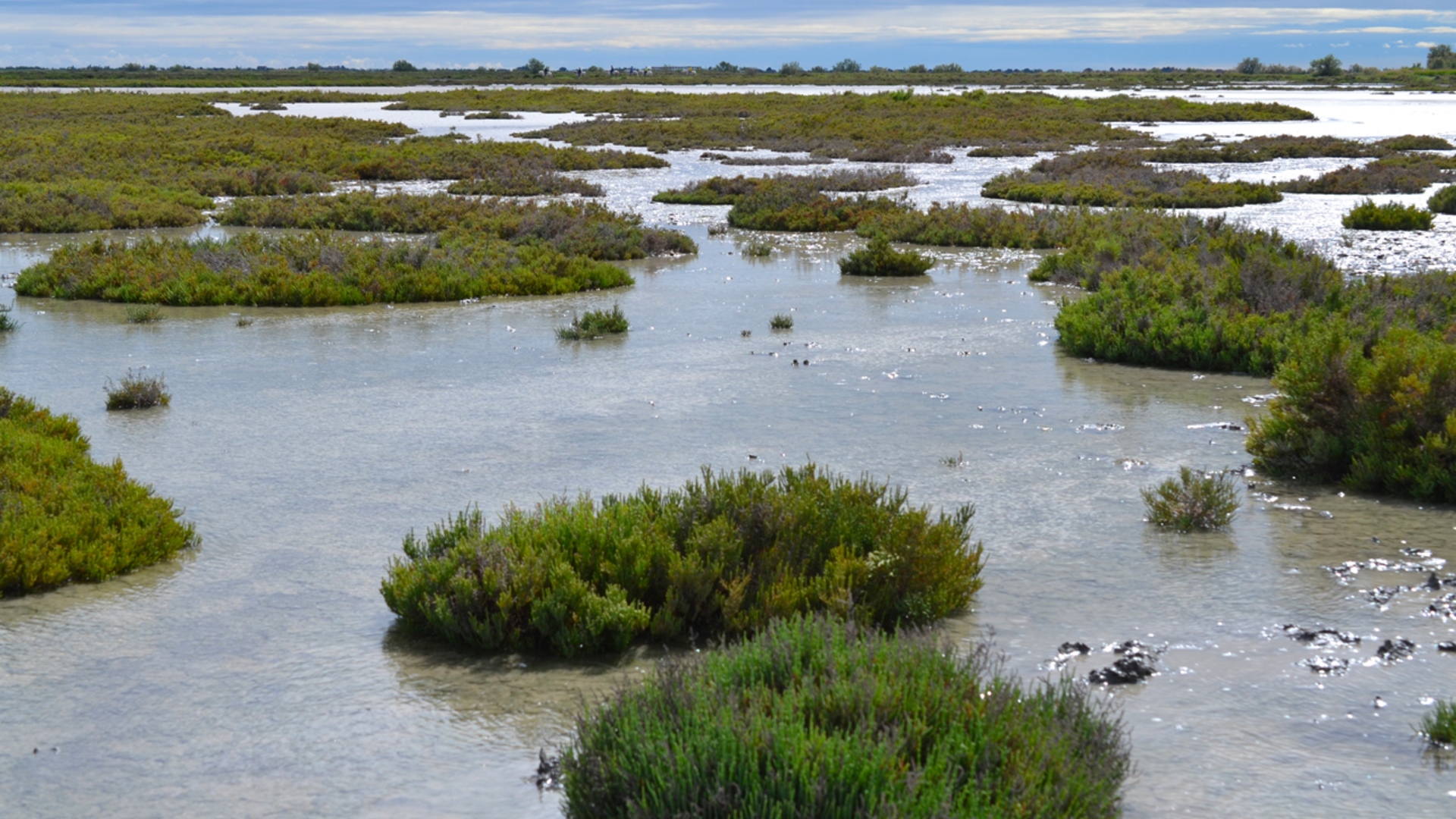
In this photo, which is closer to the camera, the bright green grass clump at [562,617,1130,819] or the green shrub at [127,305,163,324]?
the bright green grass clump at [562,617,1130,819]

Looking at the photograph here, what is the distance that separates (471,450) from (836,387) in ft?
12.4

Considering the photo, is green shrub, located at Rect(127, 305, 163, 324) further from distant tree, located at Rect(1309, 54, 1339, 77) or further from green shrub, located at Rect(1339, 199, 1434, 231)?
distant tree, located at Rect(1309, 54, 1339, 77)

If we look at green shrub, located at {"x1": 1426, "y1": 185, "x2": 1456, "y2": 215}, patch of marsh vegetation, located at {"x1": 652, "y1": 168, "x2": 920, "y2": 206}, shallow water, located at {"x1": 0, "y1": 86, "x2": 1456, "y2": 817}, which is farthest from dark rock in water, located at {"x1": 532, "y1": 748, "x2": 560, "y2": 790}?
green shrub, located at {"x1": 1426, "y1": 185, "x2": 1456, "y2": 215}

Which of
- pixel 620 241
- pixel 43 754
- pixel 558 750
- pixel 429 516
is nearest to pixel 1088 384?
pixel 429 516

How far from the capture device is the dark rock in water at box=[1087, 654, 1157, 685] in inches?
209

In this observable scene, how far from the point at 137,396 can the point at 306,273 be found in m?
7.65

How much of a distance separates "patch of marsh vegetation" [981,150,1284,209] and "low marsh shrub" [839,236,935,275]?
27.6 ft

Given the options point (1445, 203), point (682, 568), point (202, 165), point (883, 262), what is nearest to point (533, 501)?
point (682, 568)

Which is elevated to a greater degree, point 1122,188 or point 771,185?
point 771,185

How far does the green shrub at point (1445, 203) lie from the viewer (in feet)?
90.4

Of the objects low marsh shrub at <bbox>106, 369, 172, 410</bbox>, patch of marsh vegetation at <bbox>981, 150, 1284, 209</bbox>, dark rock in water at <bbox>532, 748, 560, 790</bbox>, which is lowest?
dark rock in water at <bbox>532, 748, 560, 790</bbox>

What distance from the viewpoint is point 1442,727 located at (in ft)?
15.3

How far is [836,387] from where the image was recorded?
11.8 meters

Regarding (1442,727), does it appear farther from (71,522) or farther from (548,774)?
(71,522)
